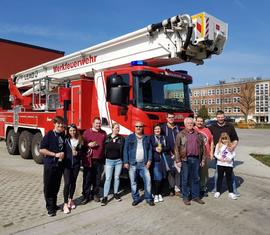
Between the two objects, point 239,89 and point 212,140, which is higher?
point 239,89

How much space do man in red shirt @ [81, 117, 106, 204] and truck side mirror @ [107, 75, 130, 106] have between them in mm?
760

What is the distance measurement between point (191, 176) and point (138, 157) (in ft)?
3.72

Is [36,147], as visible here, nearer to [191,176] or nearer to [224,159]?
[191,176]

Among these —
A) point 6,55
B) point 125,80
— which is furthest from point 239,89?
point 125,80

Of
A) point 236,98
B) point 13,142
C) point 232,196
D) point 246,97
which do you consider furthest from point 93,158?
point 236,98

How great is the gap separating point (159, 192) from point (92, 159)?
147 centimetres

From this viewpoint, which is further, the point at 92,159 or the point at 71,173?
the point at 92,159

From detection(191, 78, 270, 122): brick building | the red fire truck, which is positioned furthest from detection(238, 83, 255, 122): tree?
the red fire truck

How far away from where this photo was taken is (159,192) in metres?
6.42

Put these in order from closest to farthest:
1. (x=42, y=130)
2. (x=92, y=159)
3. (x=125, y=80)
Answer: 1. (x=92, y=159)
2. (x=125, y=80)
3. (x=42, y=130)

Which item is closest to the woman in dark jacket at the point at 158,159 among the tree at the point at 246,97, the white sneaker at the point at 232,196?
the white sneaker at the point at 232,196

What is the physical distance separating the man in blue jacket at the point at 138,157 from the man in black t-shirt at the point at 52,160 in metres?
1.29

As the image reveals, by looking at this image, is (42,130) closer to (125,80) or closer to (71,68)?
(71,68)

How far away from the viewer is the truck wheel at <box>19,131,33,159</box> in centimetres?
1085
